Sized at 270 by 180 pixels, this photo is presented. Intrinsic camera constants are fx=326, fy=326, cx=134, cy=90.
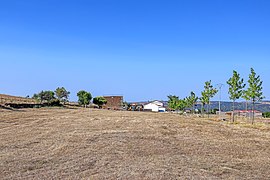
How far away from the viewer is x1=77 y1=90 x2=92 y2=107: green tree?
8814 cm

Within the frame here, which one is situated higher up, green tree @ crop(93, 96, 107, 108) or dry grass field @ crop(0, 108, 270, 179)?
green tree @ crop(93, 96, 107, 108)

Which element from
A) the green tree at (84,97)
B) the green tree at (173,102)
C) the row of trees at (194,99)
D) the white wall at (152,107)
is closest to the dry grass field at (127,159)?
the row of trees at (194,99)

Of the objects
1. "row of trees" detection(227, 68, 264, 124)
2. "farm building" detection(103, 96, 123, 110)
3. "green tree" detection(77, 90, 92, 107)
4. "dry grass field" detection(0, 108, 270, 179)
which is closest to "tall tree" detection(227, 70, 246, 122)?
"row of trees" detection(227, 68, 264, 124)

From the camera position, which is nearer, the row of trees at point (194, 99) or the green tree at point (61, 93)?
the row of trees at point (194, 99)

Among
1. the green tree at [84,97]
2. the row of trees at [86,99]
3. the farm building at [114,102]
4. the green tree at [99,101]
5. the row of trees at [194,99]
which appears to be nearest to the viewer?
the row of trees at [194,99]

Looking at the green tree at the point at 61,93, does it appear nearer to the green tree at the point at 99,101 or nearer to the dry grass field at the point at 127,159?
the green tree at the point at 99,101

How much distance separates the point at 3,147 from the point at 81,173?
496cm

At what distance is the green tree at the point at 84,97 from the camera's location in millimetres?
88137

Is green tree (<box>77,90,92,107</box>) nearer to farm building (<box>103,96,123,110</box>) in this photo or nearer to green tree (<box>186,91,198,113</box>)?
farm building (<box>103,96,123,110</box>)

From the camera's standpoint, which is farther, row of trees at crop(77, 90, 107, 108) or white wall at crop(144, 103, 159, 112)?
white wall at crop(144, 103, 159, 112)

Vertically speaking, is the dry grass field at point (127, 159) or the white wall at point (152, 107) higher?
the white wall at point (152, 107)

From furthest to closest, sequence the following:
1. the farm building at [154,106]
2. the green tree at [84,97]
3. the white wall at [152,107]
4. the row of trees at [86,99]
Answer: the white wall at [152,107]
the farm building at [154,106]
the row of trees at [86,99]
the green tree at [84,97]

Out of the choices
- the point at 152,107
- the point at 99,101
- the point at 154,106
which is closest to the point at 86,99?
the point at 99,101

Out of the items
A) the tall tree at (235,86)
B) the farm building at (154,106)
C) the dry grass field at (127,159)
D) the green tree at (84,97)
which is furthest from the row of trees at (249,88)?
the farm building at (154,106)
